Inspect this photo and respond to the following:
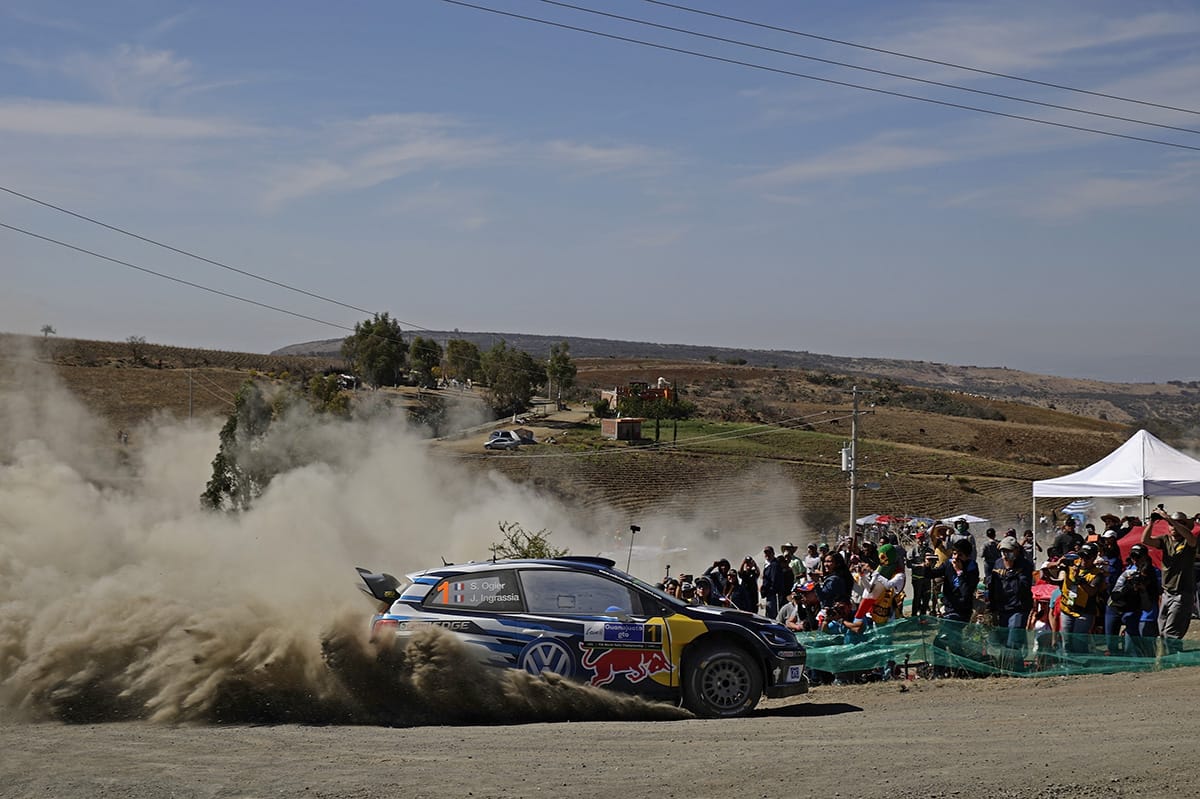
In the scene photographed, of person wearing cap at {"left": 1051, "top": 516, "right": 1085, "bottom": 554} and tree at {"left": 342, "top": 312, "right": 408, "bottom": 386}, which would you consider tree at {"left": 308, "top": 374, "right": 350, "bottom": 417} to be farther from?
person wearing cap at {"left": 1051, "top": 516, "right": 1085, "bottom": 554}

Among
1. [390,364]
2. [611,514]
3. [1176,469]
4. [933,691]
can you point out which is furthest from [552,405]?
[933,691]

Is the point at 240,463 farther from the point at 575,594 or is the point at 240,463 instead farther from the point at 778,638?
the point at 778,638

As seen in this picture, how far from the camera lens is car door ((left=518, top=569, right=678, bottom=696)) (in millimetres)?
10492

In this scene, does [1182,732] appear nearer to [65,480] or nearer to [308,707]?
[308,707]

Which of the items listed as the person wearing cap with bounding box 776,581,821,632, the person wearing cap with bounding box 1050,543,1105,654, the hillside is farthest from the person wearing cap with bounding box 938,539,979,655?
the hillside

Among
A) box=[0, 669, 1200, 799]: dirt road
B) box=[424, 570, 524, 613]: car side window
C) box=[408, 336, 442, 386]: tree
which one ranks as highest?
box=[408, 336, 442, 386]: tree

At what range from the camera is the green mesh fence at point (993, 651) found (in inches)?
492

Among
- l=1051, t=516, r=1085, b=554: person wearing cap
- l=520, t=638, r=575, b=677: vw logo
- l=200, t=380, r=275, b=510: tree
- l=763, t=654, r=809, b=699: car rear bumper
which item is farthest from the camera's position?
l=200, t=380, r=275, b=510: tree

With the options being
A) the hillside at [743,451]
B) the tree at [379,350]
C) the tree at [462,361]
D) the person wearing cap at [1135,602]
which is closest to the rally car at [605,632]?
the person wearing cap at [1135,602]

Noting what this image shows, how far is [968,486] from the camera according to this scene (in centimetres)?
6081

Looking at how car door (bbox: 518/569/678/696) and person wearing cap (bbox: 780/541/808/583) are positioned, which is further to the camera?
person wearing cap (bbox: 780/541/808/583)

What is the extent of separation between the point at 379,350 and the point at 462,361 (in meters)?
12.3

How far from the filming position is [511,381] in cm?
8181

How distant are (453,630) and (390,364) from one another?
7129 centimetres
